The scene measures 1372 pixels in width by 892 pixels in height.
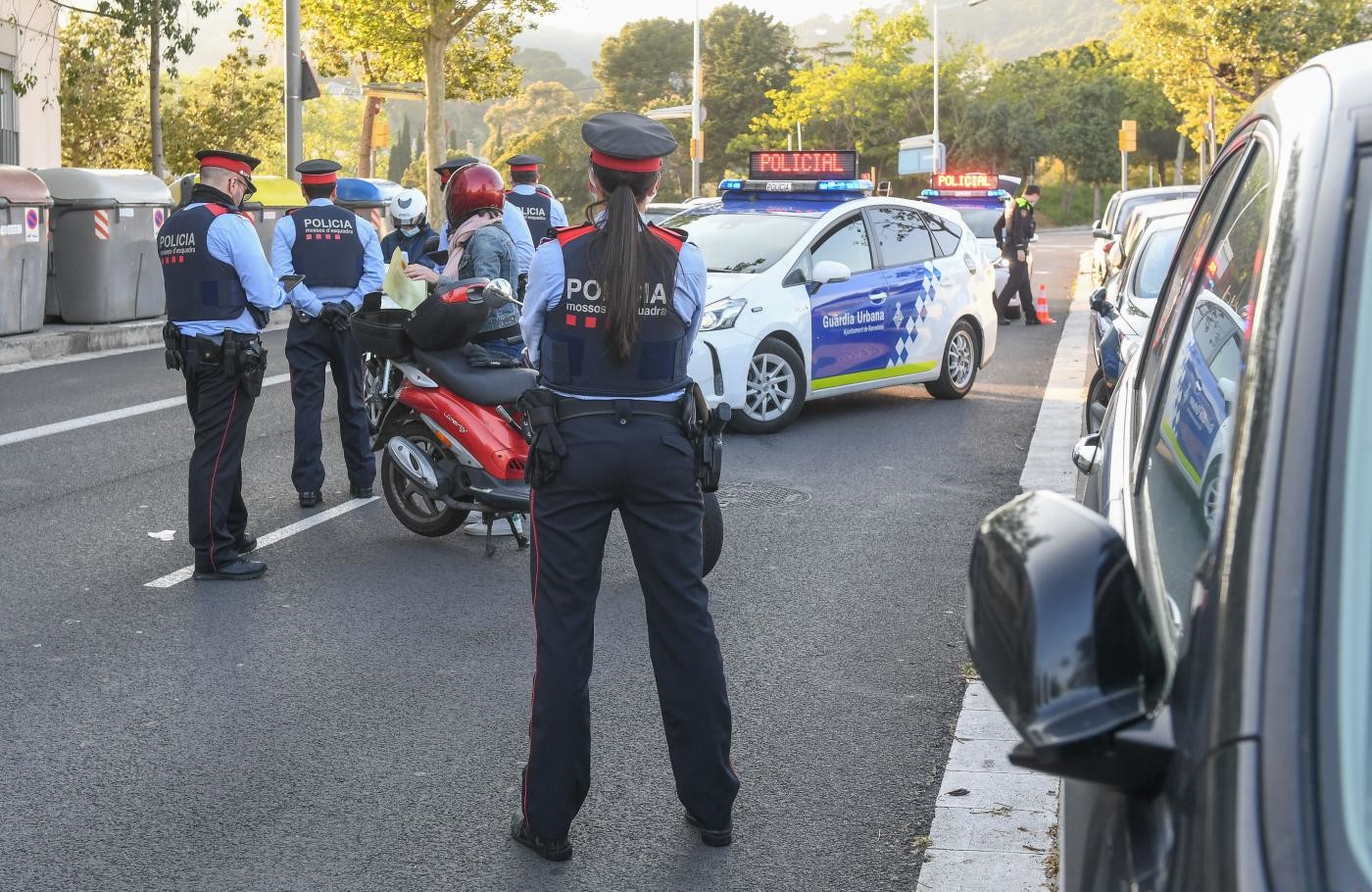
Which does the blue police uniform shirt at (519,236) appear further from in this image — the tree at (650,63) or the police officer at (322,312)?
the tree at (650,63)

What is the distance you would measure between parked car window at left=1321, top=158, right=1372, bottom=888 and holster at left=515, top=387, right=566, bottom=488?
2540 millimetres

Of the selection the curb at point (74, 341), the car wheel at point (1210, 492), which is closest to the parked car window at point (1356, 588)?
the car wheel at point (1210, 492)

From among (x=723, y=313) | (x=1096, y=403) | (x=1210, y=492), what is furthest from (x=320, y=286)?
(x=1210, y=492)

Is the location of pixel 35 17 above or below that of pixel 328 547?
above

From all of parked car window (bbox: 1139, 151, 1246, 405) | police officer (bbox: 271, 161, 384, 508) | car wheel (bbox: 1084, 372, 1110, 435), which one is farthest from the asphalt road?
parked car window (bbox: 1139, 151, 1246, 405)

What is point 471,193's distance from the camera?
8.24m

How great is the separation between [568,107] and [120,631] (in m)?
159

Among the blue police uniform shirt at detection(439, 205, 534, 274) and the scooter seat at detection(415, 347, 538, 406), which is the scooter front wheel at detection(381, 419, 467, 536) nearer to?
the scooter seat at detection(415, 347, 538, 406)

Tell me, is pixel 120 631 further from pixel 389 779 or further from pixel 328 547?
pixel 389 779

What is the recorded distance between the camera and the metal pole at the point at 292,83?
2242 centimetres

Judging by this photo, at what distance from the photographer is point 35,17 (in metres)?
26.7

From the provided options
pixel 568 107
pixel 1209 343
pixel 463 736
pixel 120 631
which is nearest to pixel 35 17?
pixel 120 631

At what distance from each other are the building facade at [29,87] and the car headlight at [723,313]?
1746 cm

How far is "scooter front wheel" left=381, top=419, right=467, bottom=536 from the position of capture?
25.8ft
